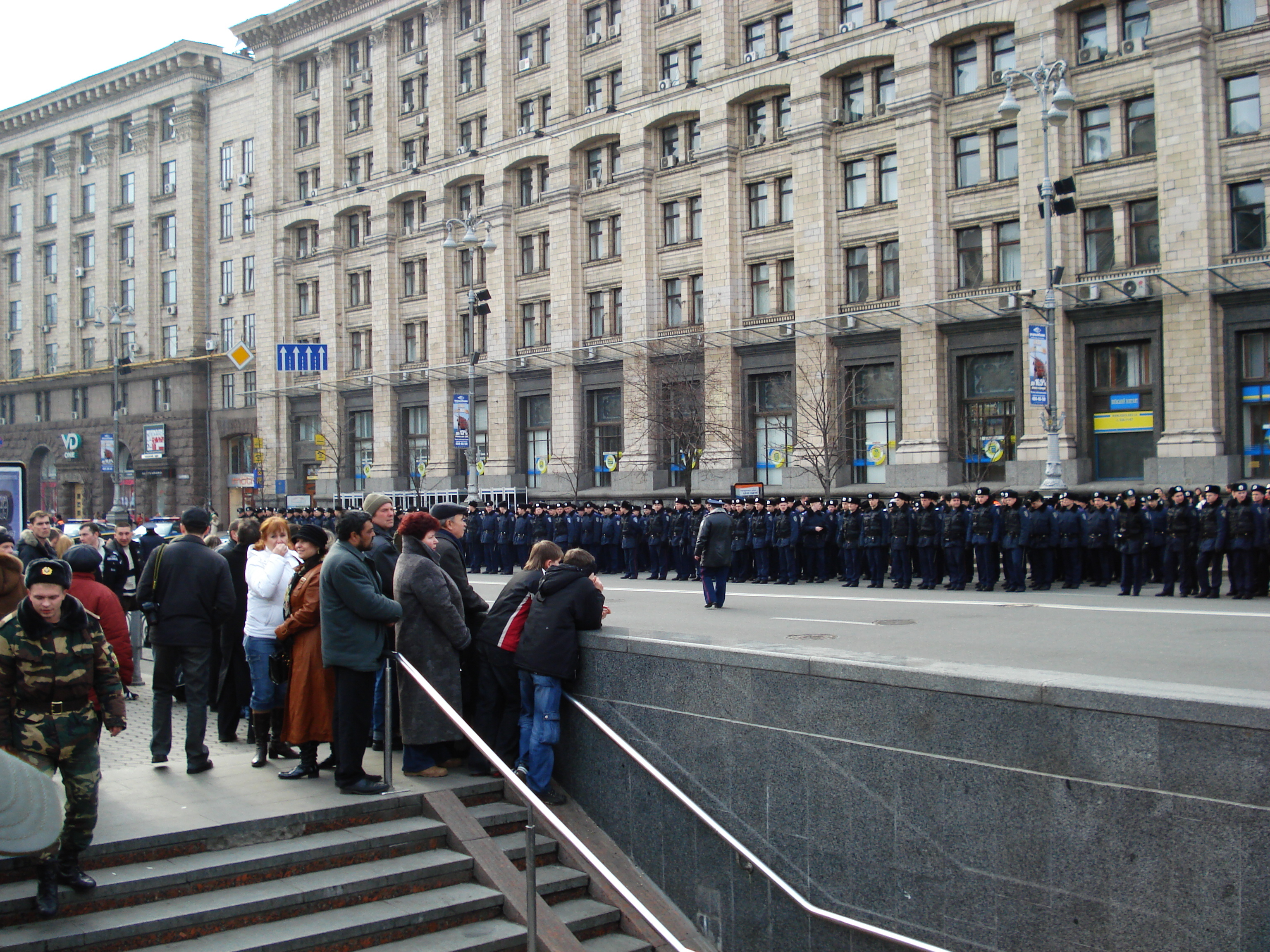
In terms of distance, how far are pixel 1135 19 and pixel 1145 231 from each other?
6102 mm

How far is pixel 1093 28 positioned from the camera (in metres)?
34.5

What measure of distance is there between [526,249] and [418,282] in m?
7.64

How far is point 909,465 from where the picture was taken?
125ft

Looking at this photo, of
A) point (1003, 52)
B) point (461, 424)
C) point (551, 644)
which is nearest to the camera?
point (551, 644)

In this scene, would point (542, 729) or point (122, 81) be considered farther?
point (122, 81)

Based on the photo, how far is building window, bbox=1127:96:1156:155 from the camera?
3331cm

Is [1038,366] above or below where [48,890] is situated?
above

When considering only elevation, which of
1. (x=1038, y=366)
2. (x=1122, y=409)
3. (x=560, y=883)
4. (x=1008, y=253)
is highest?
(x=1008, y=253)

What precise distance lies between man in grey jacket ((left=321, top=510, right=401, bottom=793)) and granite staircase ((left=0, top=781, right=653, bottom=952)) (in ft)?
0.94

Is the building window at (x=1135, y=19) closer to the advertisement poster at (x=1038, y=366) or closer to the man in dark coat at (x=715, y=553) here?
the advertisement poster at (x=1038, y=366)

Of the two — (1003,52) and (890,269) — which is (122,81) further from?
(1003,52)

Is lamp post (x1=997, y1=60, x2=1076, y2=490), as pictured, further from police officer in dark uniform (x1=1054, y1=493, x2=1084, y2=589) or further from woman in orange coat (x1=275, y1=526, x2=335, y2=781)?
woman in orange coat (x1=275, y1=526, x2=335, y2=781)

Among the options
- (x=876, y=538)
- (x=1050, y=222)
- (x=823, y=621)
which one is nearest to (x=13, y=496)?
(x=823, y=621)

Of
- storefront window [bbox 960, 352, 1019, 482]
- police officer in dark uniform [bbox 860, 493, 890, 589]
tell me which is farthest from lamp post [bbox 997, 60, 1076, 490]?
storefront window [bbox 960, 352, 1019, 482]
